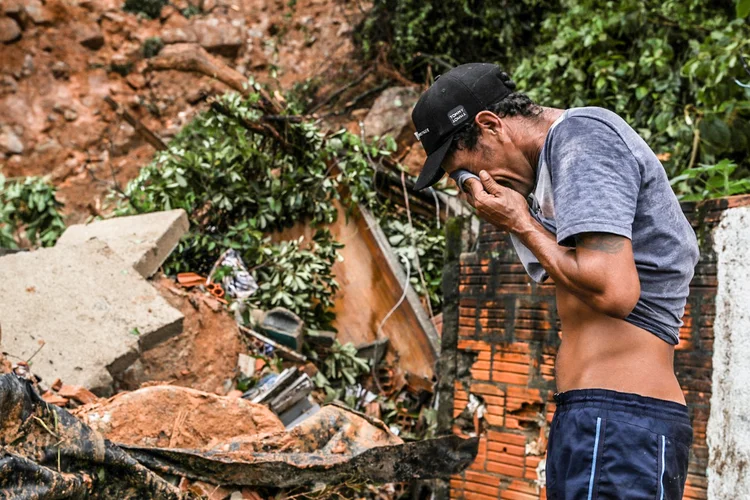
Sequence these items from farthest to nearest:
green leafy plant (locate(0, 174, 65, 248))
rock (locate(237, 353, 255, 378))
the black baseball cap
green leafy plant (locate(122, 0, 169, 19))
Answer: green leafy plant (locate(122, 0, 169, 19))
green leafy plant (locate(0, 174, 65, 248))
rock (locate(237, 353, 255, 378))
the black baseball cap

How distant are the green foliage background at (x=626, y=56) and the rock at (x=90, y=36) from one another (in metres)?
5.04

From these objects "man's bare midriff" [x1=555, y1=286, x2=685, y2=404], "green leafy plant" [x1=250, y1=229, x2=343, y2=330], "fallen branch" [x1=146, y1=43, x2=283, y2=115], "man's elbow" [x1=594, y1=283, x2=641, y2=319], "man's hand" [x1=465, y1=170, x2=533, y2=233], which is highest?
"fallen branch" [x1=146, y1=43, x2=283, y2=115]

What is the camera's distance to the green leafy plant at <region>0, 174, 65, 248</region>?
6.68 metres

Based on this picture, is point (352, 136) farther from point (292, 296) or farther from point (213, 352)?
point (213, 352)

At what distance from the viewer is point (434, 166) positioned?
6.64 ft

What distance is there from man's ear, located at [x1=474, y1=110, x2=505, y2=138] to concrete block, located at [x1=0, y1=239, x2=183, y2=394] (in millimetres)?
3086

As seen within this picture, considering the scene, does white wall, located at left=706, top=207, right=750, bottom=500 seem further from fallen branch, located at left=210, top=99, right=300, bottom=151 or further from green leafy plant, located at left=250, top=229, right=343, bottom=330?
fallen branch, located at left=210, top=99, right=300, bottom=151

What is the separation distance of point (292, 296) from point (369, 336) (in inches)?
30.8

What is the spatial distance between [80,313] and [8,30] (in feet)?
29.4

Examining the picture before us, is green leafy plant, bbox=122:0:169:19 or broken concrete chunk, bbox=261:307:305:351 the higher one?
green leafy plant, bbox=122:0:169:19

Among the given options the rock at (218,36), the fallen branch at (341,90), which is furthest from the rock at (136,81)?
the fallen branch at (341,90)

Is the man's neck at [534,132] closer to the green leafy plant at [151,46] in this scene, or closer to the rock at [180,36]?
the rock at [180,36]

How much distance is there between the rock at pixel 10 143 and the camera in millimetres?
10883

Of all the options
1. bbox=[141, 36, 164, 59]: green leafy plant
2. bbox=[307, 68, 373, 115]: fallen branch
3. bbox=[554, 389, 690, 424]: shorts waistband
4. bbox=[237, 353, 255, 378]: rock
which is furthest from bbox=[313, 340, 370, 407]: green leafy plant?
bbox=[141, 36, 164, 59]: green leafy plant
